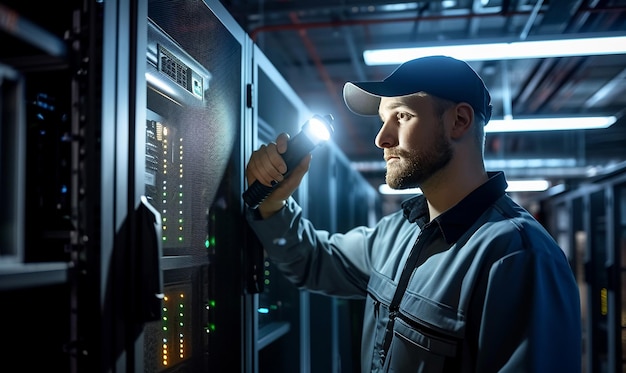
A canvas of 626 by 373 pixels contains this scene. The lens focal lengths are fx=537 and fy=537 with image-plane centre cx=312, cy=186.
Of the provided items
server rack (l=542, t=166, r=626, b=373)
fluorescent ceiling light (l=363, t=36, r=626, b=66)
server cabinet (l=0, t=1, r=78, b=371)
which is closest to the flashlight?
server cabinet (l=0, t=1, r=78, b=371)

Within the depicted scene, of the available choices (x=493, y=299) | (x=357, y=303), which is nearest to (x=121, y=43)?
(x=493, y=299)

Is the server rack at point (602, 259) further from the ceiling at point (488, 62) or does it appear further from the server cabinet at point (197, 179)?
the server cabinet at point (197, 179)

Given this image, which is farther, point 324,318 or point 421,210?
point 324,318

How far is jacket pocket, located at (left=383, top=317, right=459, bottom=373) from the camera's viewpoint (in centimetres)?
128

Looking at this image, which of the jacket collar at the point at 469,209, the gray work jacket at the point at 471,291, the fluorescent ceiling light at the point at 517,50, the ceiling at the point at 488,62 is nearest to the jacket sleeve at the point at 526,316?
the gray work jacket at the point at 471,291

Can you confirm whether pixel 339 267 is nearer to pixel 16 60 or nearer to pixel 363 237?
pixel 363 237

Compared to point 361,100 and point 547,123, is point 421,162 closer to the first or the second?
point 361,100

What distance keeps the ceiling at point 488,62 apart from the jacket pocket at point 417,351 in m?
1.12

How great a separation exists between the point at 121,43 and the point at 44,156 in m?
0.21

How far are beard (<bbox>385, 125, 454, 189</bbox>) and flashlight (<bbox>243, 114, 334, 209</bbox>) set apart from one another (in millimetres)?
220

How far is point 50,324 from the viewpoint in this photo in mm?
808

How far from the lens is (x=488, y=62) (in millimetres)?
5387

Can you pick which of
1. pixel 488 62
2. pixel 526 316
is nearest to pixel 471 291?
pixel 526 316

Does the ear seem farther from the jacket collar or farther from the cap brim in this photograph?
the cap brim
